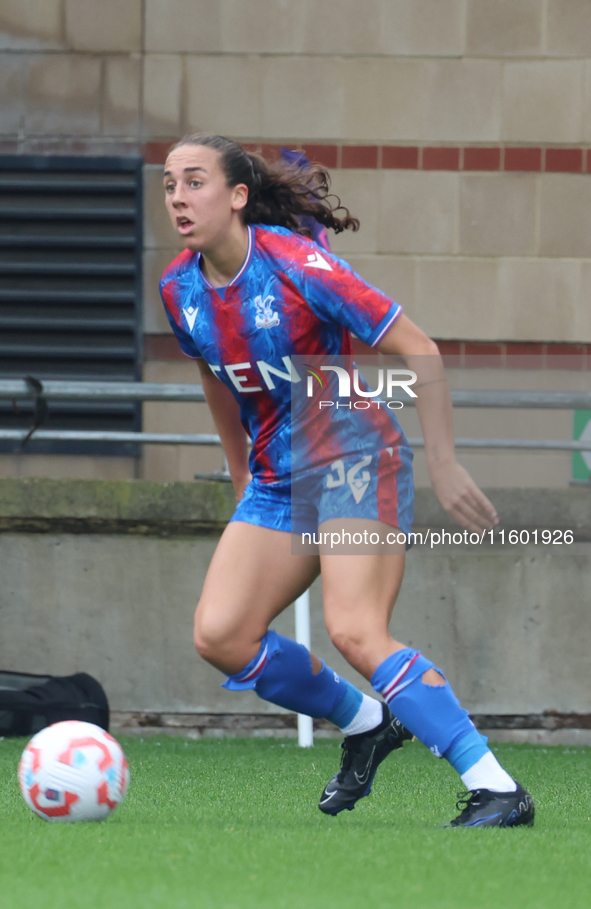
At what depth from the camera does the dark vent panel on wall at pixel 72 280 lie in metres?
10.3

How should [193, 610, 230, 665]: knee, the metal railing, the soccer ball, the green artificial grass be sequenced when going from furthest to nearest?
the metal railing → [193, 610, 230, 665]: knee → the soccer ball → the green artificial grass

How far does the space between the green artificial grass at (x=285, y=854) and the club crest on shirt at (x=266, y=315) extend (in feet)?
4.97

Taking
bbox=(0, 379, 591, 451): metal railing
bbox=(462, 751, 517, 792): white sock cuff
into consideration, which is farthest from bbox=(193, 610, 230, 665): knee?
bbox=(0, 379, 591, 451): metal railing

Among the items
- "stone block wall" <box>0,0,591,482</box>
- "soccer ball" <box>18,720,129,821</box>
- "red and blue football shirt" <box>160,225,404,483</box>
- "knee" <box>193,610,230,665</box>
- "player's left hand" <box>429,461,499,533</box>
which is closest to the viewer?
"player's left hand" <box>429,461,499,533</box>

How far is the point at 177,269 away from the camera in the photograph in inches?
156

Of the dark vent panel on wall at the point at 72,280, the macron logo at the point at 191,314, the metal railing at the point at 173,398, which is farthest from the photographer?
the dark vent panel on wall at the point at 72,280

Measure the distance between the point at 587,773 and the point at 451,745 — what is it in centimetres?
240

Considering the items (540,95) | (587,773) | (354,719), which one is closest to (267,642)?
(354,719)

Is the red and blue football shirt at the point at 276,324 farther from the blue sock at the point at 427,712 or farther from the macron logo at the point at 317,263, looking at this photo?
the blue sock at the point at 427,712

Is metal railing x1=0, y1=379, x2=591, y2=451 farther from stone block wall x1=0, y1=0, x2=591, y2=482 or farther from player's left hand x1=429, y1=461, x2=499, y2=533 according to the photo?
stone block wall x1=0, y1=0, x2=591, y2=482

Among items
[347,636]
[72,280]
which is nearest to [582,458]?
[72,280]

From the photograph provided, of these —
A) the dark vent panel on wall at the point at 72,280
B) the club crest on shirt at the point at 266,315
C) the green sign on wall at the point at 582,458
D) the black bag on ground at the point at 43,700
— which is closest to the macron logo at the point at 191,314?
the club crest on shirt at the point at 266,315

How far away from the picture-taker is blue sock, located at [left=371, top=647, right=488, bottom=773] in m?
3.50

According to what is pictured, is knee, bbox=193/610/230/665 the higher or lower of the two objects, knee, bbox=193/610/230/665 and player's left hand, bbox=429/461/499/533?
the lower
